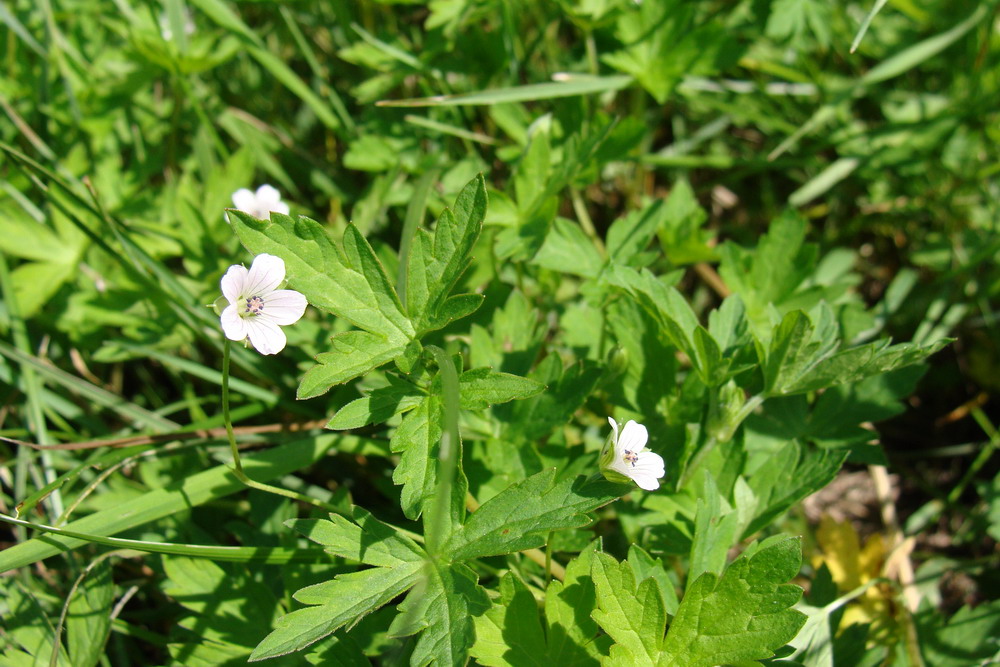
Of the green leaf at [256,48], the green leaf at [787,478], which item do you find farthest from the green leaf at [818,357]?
the green leaf at [256,48]

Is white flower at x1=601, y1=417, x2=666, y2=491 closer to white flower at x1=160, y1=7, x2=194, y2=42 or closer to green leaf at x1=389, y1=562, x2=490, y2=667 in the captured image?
green leaf at x1=389, y1=562, x2=490, y2=667

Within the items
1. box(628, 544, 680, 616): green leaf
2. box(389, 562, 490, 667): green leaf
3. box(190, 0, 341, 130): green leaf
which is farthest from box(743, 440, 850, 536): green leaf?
box(190, 0, 341, 130): green leaf

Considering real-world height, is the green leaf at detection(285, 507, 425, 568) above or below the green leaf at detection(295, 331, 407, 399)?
below

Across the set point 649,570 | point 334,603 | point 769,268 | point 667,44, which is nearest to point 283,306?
point 334,603

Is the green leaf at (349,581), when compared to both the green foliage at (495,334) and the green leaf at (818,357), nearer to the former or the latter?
the green foliage at (495,334)

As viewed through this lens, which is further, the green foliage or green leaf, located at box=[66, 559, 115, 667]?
green leaf, located at box=[66, 559, 115, 667]

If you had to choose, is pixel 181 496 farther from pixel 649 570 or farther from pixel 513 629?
pixel 649 570

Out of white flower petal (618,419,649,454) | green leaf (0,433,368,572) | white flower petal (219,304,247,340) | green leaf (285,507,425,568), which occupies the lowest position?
green leaf (0,433,368,572)
